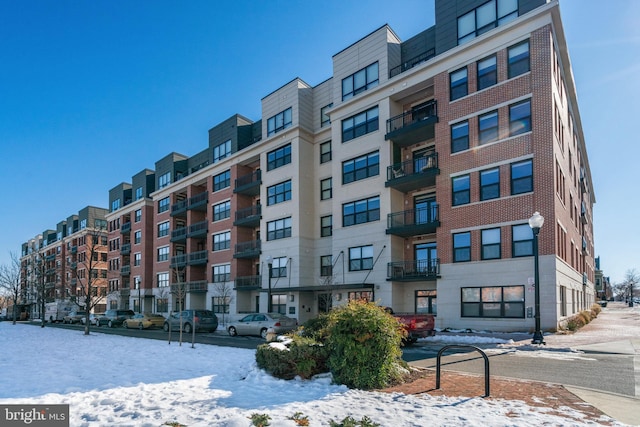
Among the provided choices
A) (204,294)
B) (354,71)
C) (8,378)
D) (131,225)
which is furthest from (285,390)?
(131,225)

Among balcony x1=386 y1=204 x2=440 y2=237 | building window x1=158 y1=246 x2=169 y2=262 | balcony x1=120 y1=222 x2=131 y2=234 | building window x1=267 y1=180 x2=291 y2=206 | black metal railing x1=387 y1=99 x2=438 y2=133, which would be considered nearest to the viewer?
balcony x1=386 y1=204 x2=440 y2=237

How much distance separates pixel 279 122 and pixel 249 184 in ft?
19.1

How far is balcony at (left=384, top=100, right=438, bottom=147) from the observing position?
2619 cm

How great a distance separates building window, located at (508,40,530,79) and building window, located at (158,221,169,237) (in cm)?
3894

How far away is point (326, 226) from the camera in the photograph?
33.8m

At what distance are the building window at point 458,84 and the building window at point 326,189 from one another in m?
11.6

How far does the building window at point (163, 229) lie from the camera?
49500 millimetres

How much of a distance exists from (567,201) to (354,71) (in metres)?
16.4

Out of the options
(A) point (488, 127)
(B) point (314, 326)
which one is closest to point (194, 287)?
(A) point (488, 127)

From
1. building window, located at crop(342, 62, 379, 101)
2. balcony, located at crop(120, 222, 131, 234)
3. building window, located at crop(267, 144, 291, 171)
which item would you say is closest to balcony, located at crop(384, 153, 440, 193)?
building window, located at crop(342, 62, 379, 101)

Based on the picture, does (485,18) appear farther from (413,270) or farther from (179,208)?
(179,208)

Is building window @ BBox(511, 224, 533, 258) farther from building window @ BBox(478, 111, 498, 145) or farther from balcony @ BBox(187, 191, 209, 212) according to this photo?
balcony @ BBox(187, 191, 209, 212)

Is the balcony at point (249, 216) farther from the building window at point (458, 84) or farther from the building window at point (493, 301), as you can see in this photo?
the building window at point (493, 301)

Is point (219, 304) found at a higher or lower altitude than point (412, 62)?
lower
